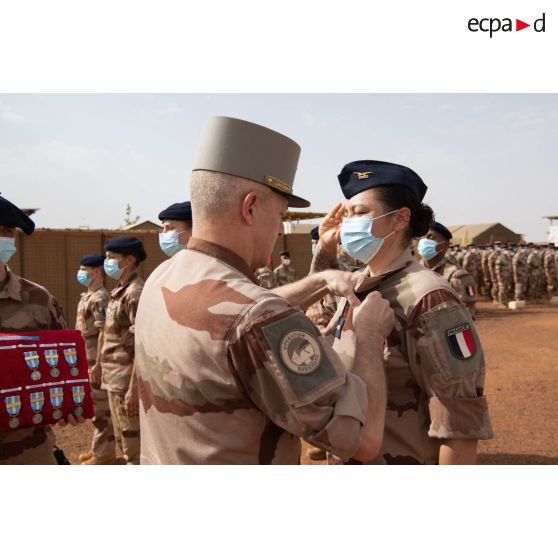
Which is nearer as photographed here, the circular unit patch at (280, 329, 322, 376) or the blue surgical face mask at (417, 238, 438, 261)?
the circular unit patch at (280, 329, 322, 376)

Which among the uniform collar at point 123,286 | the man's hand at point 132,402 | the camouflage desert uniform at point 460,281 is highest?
the uniform collar at point 123,286

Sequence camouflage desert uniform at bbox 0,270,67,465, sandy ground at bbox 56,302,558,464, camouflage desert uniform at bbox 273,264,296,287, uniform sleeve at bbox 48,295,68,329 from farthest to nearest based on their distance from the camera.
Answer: camouflage desert uniform at bbox 273,264,296,287, sandy ground at bbox 56,302,558,464, uniform sleeve at bbox 48,295,68,329, camouflage desert uniform at bbox 0,270,67,465

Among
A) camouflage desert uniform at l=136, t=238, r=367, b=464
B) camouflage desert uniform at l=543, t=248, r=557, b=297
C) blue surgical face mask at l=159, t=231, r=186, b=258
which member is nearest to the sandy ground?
blue surgical face mask at l=159, t=231, r=186, b=258

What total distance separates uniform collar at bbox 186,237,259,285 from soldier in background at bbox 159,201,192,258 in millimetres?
3400

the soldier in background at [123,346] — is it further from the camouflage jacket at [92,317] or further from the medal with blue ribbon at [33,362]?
the medal with blue ribbon at [33,362]

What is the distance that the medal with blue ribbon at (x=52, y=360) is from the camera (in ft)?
8.36

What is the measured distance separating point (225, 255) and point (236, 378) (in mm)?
400

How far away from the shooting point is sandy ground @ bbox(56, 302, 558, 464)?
18.5 ft

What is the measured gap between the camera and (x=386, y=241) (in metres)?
2.44

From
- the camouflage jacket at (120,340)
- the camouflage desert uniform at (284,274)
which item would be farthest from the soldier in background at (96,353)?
the camouflage desert uniform at (284,274)

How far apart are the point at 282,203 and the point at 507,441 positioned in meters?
5.44

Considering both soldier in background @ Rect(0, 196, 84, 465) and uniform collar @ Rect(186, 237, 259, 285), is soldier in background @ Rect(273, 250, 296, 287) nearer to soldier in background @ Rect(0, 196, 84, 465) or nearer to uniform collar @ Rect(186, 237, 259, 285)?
soldier in background @ Rect(0, 196, 84, 465)

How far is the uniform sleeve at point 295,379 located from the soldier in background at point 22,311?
6.95 feet

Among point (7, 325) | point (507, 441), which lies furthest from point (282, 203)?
point (507, 441)
